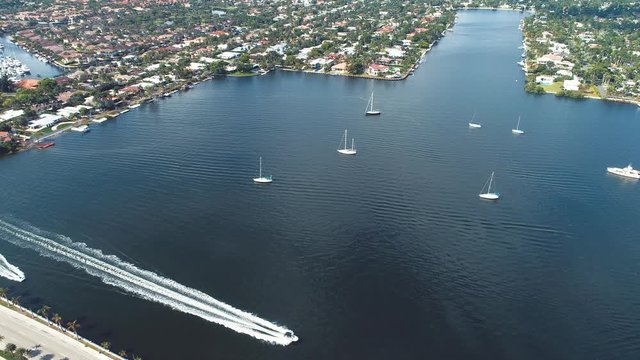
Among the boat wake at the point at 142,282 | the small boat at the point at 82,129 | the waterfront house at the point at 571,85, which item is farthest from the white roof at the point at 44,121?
the waterfront house at the point at 571,85

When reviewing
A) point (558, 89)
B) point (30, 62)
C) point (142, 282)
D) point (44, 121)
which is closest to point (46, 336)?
point (142, 282)

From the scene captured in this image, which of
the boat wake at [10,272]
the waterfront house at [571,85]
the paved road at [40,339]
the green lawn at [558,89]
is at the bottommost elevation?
the paved road at [40,339]

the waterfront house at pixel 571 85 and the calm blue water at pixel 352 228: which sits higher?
the waterfront house at pixel 571 85

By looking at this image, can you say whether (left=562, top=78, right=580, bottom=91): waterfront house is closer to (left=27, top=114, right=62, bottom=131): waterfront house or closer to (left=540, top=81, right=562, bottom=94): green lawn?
(left=540, top=81, right=562, bottom=94): green lawn

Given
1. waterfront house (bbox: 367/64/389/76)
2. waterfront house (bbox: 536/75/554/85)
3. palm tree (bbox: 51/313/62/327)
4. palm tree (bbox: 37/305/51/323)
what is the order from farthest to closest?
1. waterfront house (bbox: 367/64/389/76)
2. waterfront house (bbox: 536/75/554/85)
3. palm tree (bbox: 37/305/51/323)
4. palm tree (bbox: 51/313/62/327)

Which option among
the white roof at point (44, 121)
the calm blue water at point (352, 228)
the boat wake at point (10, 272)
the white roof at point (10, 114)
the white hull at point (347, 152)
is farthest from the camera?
the white roof at point (10, 114)

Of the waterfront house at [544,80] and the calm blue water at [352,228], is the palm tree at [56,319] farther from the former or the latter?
the waterfront house at [544,80]

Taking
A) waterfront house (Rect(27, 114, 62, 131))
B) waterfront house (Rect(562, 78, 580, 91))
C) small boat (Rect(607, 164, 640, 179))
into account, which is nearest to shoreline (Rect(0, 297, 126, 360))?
waterfront house (Rect(27, 114, 62, 131))
